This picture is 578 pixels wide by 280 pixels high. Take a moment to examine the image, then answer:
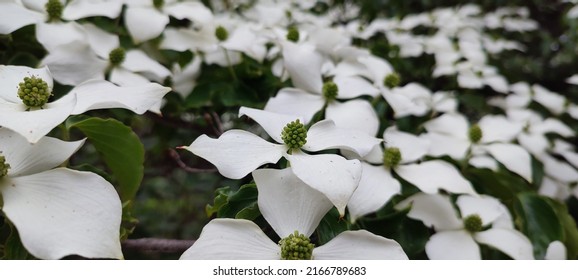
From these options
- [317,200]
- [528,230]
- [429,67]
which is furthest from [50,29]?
[429,67]

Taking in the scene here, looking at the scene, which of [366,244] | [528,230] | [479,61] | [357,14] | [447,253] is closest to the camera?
[366,244]

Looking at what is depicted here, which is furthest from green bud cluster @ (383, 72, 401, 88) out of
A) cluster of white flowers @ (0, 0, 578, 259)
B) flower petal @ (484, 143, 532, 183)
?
flower petal @ (484, 143, 532, 183)

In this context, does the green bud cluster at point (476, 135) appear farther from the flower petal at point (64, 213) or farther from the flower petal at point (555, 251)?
the flower petal at point (64, 213)

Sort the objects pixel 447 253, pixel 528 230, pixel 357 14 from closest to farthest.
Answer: pixel 447 253
pixel 528 230
pixel 357 14

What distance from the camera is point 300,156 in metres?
0.55

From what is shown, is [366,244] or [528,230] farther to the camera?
[528,230]

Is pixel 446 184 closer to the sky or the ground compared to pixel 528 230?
closer to the sky

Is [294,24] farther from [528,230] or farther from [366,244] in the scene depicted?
[366,244]

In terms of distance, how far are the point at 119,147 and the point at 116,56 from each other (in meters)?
0.25

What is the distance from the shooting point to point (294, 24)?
1354 mm

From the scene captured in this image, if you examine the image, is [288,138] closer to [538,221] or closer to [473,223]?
[473,223]

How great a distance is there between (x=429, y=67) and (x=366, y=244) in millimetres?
1002

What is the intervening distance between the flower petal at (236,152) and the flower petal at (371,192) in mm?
130

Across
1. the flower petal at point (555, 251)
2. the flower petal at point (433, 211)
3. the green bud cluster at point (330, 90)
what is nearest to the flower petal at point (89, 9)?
the green bud cluster at point (330, 90)
